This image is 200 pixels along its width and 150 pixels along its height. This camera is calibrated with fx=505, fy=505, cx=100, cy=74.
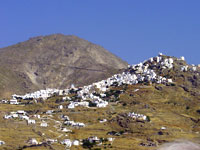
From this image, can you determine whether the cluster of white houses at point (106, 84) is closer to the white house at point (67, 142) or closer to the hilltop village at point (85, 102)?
the hilltop village at point (85, 102)

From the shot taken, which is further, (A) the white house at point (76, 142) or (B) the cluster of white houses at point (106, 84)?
(B) the cluster of white houses at point (106, 84)

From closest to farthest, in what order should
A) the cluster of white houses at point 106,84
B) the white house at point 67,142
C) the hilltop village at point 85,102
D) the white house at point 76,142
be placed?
the white house at point 67,142 → the white house at point 76,142 → the hilltop village at point 85,102 → the cluster of white houses at point 106,84

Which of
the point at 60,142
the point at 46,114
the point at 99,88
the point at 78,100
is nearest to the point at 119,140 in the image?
the point at 60,142

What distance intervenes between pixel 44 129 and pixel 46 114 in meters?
22.4

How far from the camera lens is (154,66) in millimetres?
199375

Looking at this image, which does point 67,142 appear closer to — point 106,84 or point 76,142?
point 76,142

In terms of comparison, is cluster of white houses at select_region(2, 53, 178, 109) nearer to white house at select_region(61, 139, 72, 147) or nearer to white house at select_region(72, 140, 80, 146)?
white house at select_region(72, 140, 80, 146)

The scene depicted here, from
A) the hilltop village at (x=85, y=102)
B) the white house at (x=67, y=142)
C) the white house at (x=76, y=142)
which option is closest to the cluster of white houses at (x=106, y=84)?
the hilltop village at (x=85, y=102)

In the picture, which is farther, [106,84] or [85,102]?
[106,84]

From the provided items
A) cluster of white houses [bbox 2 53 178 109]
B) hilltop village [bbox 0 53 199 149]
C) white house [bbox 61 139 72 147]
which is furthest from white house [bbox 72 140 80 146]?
cluster of white houses [bbox 2 53 178 109]

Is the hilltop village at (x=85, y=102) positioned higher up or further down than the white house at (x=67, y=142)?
higher up

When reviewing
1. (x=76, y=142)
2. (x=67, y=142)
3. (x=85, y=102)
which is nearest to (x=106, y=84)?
(x=85, y=102)

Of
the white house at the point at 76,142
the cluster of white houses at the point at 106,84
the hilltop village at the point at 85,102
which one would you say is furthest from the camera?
the cluster of white houses at the point at 106,84

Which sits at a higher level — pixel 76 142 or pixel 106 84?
pixel 106 84
